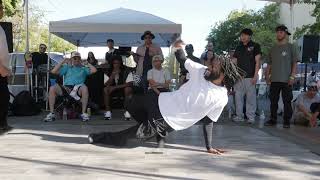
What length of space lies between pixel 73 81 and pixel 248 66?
134 inches

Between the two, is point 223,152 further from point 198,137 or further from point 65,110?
point 65,110

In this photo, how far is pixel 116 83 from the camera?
11164 millimetres

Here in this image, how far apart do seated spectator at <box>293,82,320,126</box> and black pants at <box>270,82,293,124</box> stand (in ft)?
2.97

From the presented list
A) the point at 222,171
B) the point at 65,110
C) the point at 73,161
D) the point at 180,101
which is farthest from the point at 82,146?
the point at 65,110

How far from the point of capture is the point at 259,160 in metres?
6.42

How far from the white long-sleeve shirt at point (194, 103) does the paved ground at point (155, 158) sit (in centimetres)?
45

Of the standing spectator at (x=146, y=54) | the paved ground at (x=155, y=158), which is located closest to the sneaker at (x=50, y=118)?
the paved ground at (x=155, y=158)

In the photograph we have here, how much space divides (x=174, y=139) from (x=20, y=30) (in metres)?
26.6

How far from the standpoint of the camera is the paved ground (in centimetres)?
560

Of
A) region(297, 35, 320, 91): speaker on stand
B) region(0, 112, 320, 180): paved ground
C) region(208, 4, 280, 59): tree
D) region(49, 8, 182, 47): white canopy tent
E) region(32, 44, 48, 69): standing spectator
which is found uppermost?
region(208, 4, 280, 59): tree

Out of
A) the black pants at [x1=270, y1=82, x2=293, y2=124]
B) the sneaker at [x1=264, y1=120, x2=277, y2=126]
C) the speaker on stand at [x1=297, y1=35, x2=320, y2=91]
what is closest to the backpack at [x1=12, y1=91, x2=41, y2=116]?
the sneaker at [x1=264, y1=120, x2=277, y2=126]

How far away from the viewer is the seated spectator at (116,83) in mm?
10711

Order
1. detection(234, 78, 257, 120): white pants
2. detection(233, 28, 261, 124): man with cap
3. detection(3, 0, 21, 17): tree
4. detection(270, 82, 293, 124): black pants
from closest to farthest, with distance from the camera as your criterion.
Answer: detection(270, 82, 293, 124): black pants
detection(233, 28, 261, 124): man with cap
detection(234, 78, 257, 120): white pants
detection(3, 0, 21, 17): tree

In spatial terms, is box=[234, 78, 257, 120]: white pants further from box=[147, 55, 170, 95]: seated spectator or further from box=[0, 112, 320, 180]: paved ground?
box=[147, 55, 170, 95]: seated spectator
